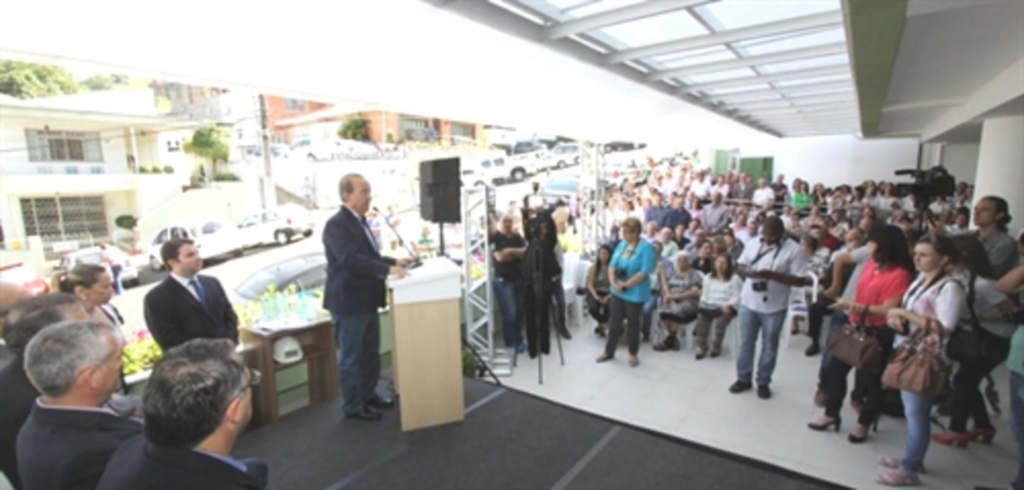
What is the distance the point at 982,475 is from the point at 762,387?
1188 mm

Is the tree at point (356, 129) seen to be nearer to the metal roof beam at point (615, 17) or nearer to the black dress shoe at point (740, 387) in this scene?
the metal roof beam at point (615, 17)

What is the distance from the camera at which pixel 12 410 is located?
4.57 feet

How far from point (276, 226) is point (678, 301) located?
9.71m

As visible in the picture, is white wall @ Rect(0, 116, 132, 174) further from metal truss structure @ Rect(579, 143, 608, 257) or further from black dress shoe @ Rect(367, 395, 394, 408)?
metal truss structure @ Rect(579, 143, 608, 257)

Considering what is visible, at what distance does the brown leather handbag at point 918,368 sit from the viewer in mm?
2094

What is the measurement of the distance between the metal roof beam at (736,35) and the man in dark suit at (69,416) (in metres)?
3.06

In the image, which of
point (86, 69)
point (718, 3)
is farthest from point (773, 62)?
point (86, 69)

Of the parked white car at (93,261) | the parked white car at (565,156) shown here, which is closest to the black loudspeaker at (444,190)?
the parked white car at (93,261)

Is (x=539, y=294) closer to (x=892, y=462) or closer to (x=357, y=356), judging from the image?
(x=357, y=356)

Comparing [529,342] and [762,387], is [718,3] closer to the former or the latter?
[762,387]

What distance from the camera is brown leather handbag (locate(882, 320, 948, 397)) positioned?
82.4 inches

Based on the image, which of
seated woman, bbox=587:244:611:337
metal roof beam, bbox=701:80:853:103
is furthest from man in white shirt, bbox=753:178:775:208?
seated woman, bbox=587:244:611:337

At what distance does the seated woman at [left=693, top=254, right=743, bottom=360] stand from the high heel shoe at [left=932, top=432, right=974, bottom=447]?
167 centimetres

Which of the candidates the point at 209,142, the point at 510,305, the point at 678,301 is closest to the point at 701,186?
the point at 678,301
